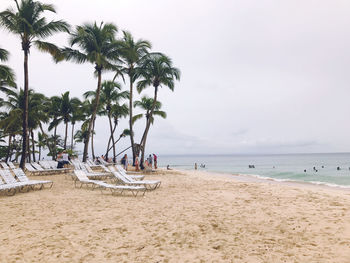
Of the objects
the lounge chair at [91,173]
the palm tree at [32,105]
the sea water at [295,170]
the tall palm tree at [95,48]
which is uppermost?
the tall palm tree at [95,48]

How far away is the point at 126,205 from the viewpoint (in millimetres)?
7422

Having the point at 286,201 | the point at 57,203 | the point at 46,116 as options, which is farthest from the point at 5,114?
the point at 286,201

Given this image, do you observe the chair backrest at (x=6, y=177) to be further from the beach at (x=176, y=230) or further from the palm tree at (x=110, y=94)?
the palm tree at (x=110, y=94)

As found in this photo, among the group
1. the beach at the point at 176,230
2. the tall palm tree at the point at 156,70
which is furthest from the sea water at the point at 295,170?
the beach at the point at 176,230

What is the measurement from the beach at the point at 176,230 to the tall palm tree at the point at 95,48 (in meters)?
12.7

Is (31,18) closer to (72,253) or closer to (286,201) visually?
(72,253)

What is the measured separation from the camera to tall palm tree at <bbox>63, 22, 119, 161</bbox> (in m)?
18.7

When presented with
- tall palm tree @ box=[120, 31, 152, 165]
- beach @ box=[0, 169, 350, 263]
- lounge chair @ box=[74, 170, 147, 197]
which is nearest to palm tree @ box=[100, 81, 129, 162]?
tall palm tree @ box=[120, 31, 152, 165]

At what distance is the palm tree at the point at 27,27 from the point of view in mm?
14406

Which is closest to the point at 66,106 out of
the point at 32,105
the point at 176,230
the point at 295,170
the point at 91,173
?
the point at 32,105

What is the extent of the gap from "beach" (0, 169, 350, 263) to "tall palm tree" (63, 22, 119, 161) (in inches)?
499

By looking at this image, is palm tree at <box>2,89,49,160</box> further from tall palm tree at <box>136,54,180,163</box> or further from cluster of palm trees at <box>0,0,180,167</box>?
tall palm tree at <box>136,54,180,163</box>

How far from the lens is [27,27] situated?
47.8 feet

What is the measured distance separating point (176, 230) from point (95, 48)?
17.2 metres
